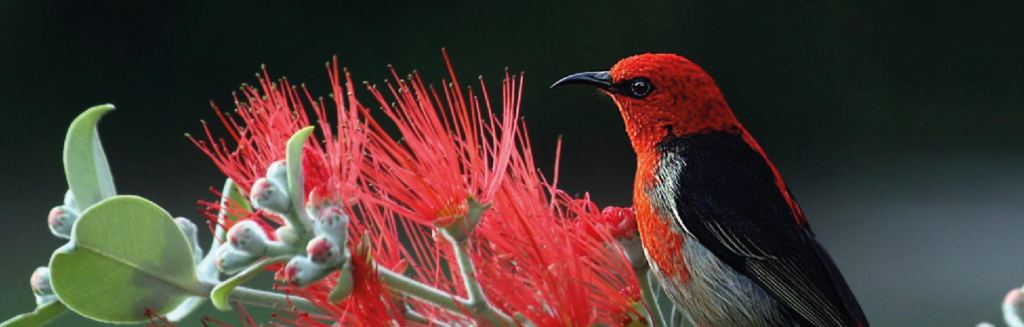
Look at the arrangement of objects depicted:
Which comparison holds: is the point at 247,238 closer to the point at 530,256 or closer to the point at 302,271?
the point at 302,271

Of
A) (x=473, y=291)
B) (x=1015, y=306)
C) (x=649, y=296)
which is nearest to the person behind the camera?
(x=1015, y=306)

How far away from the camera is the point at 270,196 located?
0.53 m

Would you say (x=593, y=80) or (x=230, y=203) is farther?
(x=593, y=80)

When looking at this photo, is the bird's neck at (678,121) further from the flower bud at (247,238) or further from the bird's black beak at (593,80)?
the flower bud at (247,238)

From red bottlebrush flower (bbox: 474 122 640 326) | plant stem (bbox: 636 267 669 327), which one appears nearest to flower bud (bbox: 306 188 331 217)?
red bottlebrush flower (bbox: 474 122 640 326)

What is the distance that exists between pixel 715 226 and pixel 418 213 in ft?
0.70

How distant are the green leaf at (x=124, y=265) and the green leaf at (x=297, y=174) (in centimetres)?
6

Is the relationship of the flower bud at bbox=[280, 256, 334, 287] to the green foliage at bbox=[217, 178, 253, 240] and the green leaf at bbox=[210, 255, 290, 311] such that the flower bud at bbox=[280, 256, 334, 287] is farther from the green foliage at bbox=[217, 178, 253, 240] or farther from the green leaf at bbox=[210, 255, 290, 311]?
the green foliage at bbox=[217, 178, 253, 240]

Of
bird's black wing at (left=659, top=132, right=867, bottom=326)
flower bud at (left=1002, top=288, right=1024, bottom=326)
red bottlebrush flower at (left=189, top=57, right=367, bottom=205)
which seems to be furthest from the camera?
bird's black wing at (left=659, top=132, right=867, bottom=326)

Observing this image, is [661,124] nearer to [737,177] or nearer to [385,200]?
[737,177]

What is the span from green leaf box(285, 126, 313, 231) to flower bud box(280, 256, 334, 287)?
0.07 feet

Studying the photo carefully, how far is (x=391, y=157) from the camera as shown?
66cm

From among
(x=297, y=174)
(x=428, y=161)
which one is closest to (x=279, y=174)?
(x=297, y=174)

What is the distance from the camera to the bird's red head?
0.76 m
